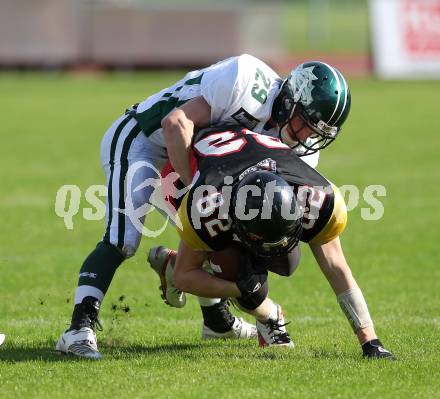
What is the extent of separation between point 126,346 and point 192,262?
2.66 ft

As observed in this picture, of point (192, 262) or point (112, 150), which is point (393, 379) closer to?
point (192, 262)

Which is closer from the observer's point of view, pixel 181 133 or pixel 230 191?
pixel 230 191

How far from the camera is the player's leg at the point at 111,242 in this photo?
5293mm

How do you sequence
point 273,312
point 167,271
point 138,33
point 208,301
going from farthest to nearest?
1. point 138,33
2. point 208,301
3. point 167,271
4. point 273,312

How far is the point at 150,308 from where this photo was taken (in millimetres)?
6633

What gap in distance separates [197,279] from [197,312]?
1.61 meters

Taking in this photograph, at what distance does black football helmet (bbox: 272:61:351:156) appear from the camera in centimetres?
514

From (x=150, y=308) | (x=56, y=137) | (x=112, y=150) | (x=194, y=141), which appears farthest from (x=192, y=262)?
(x=56, y=137)

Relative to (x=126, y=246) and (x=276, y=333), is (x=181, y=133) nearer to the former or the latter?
(x=126, y=246)

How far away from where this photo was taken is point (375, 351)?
16.6 ft

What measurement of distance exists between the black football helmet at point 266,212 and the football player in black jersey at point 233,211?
0.27 ft

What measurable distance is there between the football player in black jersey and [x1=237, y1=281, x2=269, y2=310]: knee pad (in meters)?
0.07

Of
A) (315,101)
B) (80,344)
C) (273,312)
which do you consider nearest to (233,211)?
(315,101)

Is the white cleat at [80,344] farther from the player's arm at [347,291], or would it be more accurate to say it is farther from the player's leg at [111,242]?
the player's arm at [347,291]
